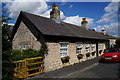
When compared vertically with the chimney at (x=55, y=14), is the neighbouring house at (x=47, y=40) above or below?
below

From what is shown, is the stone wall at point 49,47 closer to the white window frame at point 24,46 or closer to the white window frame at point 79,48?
the white window frame at point 24,46

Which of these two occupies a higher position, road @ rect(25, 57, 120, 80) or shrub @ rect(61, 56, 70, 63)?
shrub @ rect(61, 56, 70, 63)

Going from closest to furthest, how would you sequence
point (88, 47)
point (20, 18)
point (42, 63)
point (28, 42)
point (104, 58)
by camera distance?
point (42, 63) < point (28, 42) < point (20, 18) < point (104, 58) < point (88, 47)

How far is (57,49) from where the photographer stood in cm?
1192

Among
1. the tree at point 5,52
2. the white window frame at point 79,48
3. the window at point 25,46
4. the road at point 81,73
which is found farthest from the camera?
the white window frame at point 79,48

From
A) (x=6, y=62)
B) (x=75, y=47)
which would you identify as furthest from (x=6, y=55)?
(x=75, y=47)

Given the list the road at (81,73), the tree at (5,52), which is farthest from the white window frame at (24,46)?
the tree at (5,52)

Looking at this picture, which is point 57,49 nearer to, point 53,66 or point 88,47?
point 53,66

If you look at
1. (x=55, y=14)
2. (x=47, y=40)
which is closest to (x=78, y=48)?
(x=55, y=14)

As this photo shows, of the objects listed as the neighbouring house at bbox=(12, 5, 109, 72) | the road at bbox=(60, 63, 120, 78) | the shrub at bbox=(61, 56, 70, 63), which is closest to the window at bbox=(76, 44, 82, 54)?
the neighbouring house at bbox=(12, 5, 109, 72)

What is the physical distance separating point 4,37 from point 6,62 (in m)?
1.42

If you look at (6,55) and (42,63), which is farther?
(42,63)

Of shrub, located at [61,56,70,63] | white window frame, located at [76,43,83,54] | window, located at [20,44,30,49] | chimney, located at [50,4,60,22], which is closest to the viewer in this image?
window, located at [20,44,30,49]

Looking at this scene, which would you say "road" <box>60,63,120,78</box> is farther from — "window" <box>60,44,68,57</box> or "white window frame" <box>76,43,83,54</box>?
"white window frame" <box>76,43,83,54</box>
